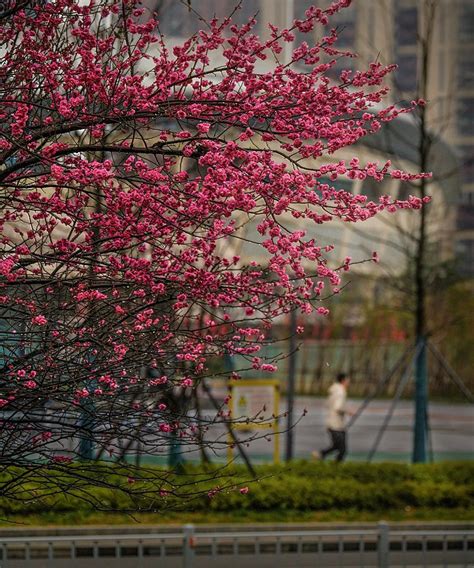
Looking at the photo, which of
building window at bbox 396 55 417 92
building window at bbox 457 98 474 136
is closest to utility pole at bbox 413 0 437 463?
building window at bbox 457 98 474 136

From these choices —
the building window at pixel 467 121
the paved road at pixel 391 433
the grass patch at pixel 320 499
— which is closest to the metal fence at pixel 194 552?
the grass patch at pixel 320 499

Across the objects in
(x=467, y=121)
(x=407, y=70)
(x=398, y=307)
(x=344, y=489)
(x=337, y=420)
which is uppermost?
(x=407, y=70)

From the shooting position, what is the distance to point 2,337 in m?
8.19

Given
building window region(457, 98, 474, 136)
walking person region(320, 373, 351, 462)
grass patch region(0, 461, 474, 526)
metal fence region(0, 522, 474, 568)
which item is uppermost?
building window region(457, 98, 474, 136)

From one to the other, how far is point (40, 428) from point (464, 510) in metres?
10.7

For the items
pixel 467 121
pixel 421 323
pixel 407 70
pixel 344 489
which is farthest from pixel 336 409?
pixel 407 70

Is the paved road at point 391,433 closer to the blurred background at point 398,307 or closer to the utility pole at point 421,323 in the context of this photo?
the blurred background at point 398,307

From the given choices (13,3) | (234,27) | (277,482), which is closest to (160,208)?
(234,27)

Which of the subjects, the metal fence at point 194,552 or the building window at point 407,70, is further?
the building window at point 407,70

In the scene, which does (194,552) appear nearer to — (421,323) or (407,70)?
Result: (421,323)

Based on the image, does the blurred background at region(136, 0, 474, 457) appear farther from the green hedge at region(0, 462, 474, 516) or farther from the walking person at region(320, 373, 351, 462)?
the green hedge at region(0, 462, 474, 516)

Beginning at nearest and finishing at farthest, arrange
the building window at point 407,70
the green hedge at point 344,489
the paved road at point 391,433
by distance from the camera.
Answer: the green hedge at point 344,489
the paved road at point 391,433
the building window at point 407,70

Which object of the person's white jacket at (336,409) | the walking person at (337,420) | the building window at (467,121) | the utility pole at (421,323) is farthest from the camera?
the building window at (467,121)

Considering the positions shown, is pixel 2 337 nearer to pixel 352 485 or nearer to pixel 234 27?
pixel 234 27
